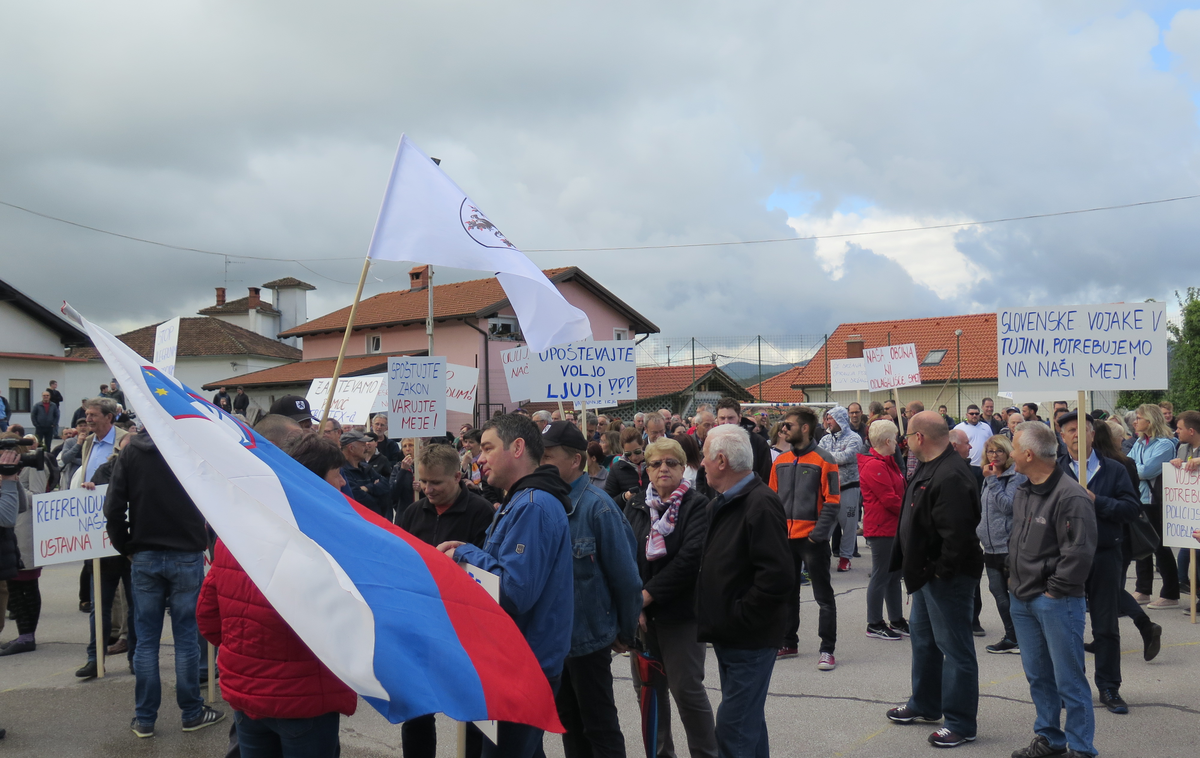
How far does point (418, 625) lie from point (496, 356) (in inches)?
1317

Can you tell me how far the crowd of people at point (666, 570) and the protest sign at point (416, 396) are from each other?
8.31ft

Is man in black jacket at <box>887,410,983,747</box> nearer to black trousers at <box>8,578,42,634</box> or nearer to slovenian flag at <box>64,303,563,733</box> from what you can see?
slovenian flag at <box>64,303,563,733</box>

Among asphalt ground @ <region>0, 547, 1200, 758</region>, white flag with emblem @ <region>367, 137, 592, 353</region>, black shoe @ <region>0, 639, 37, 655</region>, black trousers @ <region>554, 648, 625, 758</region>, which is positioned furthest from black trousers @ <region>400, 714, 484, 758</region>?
black shoe @ <region>0, 639, 37, 655</region>

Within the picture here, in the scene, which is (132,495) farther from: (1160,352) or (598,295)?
(598,295)

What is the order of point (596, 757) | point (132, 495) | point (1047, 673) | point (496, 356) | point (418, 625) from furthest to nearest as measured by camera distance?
point (496, 356), point (132, 495), point (1047, 673), point (596, 757), point (418, 625)

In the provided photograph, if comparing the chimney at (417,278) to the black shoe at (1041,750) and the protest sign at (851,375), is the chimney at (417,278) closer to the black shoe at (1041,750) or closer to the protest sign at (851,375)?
the protest sign at (851,375)

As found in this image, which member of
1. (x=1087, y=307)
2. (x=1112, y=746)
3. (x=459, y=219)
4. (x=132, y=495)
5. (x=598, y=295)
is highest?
(x=598, y=295)

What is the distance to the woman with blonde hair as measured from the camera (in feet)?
29.0

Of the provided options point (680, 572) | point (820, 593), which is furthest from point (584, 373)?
point (680, 572)

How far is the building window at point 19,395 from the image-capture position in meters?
32.3

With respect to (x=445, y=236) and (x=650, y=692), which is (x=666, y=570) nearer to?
(x=650, y=692)

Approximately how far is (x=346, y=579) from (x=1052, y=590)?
157 inches

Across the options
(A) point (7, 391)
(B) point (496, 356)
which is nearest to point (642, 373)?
(B) point (496, 356)

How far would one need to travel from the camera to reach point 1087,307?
6609 millimetres
